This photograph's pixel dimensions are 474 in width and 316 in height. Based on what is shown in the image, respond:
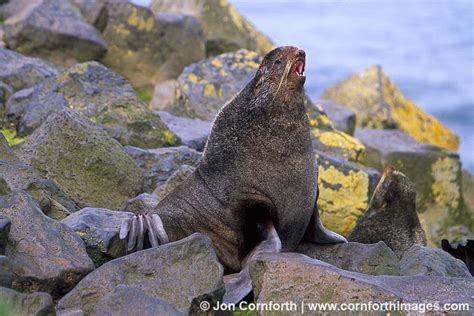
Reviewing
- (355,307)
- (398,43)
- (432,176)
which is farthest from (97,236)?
(398,43)

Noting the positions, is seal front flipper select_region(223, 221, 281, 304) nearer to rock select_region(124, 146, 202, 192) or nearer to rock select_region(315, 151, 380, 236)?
rock select_region(124, 146, 202, 192)

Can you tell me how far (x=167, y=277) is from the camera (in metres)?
5.14

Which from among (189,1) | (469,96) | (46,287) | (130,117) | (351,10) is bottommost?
(351,10)

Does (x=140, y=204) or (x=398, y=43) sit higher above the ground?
(x=140, y=204)

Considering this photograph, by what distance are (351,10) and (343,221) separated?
44.5 metres

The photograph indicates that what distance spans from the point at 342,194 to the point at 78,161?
9.13 feet

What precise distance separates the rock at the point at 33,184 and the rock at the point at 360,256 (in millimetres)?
1515

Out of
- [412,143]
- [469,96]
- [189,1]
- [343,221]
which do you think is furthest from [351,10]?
[343,221]

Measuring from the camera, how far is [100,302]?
188 inches

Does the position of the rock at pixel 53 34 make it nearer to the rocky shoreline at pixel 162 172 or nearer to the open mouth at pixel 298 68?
the rocky shoreline at pixel 162 172

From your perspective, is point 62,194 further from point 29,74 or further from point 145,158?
point 29,74

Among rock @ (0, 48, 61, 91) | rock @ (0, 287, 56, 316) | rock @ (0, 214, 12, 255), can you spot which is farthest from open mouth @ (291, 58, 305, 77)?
rock @ (0, 48, 61, 91)

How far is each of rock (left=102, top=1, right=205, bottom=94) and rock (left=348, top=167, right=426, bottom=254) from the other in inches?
320

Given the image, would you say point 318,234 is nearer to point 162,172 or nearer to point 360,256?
point 360,256
